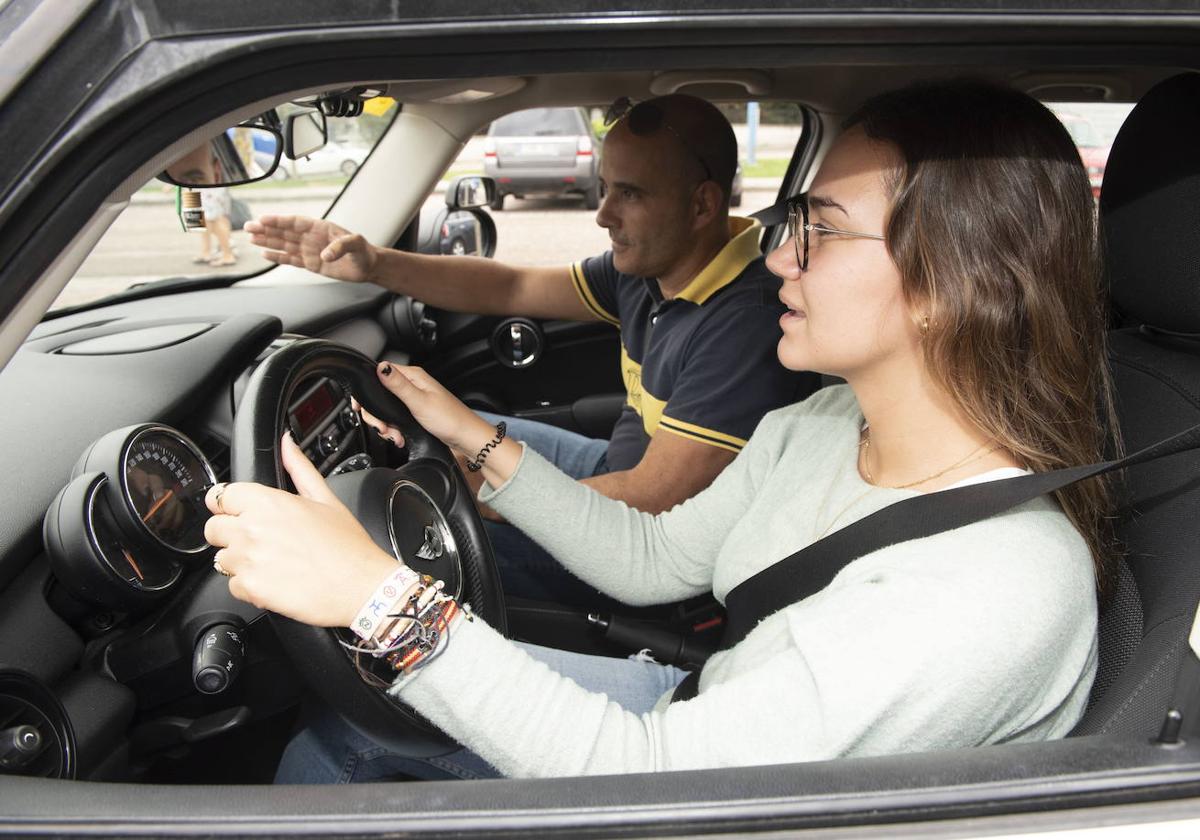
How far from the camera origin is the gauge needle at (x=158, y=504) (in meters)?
1.35

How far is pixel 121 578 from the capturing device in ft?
4.17

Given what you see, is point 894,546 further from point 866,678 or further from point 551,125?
point 551,125

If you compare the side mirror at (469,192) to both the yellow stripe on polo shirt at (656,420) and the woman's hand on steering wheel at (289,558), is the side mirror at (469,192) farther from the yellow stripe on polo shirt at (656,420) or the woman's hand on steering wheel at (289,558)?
the woman's hand on steering wheel at (289,558)

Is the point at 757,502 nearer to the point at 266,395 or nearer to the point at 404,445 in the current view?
the point at 404,445

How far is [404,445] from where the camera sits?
5.59 feet

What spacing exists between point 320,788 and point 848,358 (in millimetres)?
847

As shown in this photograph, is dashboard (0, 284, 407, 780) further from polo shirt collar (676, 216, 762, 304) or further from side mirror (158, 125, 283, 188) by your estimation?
polo shirt collar (676, 216, 762, 304)

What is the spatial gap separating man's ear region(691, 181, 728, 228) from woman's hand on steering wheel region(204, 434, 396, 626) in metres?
1.61

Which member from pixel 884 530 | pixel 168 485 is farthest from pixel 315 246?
pixel 884 530

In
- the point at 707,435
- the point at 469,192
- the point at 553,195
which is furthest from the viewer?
the point at 553,195

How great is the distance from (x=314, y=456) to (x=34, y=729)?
2.00ft

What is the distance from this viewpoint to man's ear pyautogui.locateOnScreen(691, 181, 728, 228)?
243 centimetres

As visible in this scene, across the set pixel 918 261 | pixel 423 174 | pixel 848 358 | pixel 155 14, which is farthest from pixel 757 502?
pixel 423 174

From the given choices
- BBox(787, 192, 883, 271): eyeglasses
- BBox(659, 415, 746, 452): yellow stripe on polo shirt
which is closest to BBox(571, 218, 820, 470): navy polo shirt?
BBox(659, 415, 746, 452): yellow stripe on polo shirt
